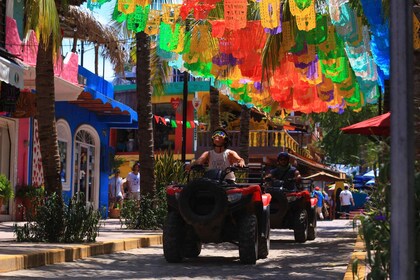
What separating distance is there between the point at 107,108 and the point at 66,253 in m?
16.6

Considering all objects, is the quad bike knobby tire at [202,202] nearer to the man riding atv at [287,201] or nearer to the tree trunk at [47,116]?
the tree trunk at [47,116]

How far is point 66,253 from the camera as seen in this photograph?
38.0 ft

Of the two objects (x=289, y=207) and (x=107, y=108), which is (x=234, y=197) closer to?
(x=289, y=207)

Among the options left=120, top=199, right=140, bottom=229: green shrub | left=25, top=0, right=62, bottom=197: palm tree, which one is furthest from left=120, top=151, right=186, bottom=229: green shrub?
left=25, top=0, right=62, bottom=197: palm tree

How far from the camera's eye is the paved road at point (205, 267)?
987cm

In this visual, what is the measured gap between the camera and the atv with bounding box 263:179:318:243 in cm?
1576

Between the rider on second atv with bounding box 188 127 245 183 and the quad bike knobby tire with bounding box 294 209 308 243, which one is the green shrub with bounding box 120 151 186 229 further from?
the rider on second atv with bounding box 188 127 245 183

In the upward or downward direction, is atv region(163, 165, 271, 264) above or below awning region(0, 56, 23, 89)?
below

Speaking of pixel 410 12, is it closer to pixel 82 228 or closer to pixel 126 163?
pixel 82 228

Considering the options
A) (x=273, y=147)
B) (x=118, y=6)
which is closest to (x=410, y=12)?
(x=118, y=6)

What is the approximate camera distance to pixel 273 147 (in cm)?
4194

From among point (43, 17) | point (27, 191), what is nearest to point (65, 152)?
point (27, 191)

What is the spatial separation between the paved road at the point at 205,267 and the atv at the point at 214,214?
0.32 m

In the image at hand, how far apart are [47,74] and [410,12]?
10.3 metres
